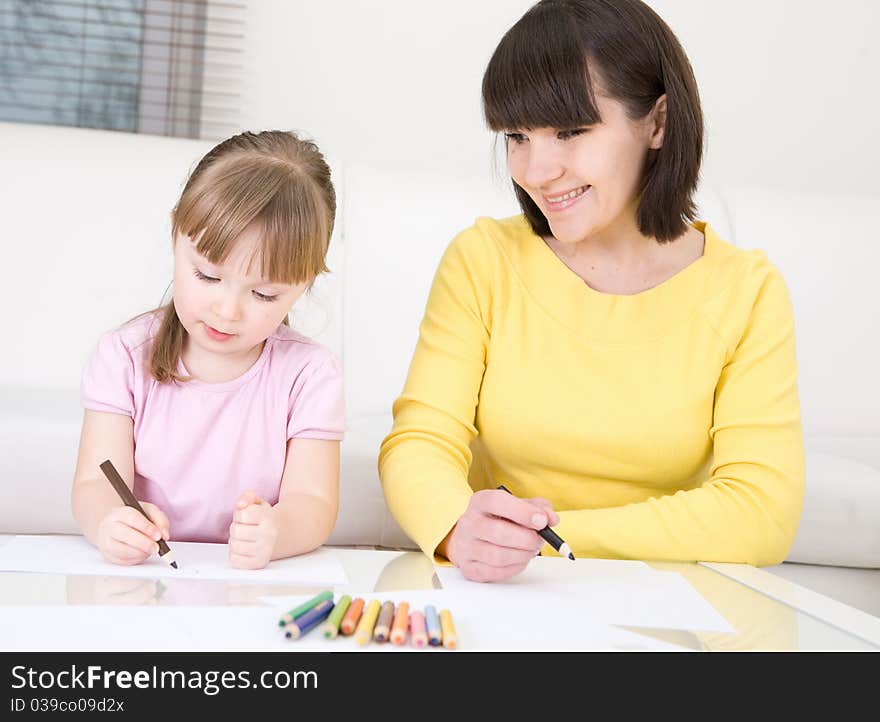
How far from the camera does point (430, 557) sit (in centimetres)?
95

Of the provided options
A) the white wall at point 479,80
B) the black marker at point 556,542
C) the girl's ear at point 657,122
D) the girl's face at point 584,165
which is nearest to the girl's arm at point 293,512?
the black marker at point 556,542

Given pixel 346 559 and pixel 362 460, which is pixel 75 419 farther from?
pixel 346 559

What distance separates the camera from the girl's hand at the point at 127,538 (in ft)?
2.71

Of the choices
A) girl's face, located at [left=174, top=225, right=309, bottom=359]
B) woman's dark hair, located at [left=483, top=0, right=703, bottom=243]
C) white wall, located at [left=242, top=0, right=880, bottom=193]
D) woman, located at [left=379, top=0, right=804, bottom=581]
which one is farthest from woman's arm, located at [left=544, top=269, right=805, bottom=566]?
white wall, located at [left=242, top=0, right=880, bottom=193]

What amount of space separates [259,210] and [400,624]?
1.60 ft

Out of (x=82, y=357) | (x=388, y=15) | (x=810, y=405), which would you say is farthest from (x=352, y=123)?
(x=810, y=405)

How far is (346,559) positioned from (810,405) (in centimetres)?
140

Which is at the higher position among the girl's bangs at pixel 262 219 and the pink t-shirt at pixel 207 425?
the girl's bangs at pixel 262 219

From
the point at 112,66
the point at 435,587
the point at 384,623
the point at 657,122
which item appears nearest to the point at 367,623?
the point at 384,623

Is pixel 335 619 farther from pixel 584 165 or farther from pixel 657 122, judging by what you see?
pixel 657 122

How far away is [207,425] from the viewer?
1112mm

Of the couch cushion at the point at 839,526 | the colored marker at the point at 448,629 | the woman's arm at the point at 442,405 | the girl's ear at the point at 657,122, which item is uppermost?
the girl's ear at the point at 657,122

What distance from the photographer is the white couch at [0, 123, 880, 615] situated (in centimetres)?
153

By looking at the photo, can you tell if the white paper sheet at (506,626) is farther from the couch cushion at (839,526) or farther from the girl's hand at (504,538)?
the couch cushion at (839,526)
